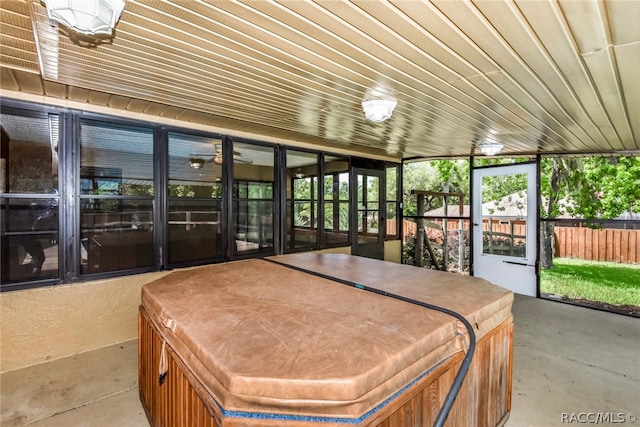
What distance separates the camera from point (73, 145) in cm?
284

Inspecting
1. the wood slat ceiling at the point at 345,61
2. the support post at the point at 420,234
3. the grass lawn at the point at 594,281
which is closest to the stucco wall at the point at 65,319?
the wood slat ceiling at the point at 345,61

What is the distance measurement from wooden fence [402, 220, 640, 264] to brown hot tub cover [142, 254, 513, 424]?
4953 mm

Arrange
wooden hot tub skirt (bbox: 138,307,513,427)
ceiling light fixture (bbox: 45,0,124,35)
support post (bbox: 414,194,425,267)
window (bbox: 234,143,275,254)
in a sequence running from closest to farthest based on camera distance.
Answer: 1. wooden hot tub skirt (bbox: 138,307,513,427)
2. ceiling light fixture (bbox: 45,0,124,35)
3. window (bbox: 234,143,275,254)
4. support post (bbox: 414,194,425,267)

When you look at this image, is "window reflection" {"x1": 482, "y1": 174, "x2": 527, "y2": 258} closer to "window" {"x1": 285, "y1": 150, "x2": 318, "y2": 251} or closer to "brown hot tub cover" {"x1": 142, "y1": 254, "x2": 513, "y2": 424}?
"window" {"x1": 285, "y1": 150, "x2": 318, "y2": 251}

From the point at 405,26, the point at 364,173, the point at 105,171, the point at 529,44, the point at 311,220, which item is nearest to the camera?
the point at 405,26

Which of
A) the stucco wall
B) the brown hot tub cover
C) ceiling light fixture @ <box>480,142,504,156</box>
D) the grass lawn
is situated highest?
ceiling light fixture @ <box>480,142,504,156</box>

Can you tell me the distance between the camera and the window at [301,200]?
4.61m

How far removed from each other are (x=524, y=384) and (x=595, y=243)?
6.57 m

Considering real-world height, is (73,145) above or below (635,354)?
above

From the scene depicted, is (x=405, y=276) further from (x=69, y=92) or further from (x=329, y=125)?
(x=69, y=92)

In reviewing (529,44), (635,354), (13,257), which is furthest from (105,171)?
(635,354)

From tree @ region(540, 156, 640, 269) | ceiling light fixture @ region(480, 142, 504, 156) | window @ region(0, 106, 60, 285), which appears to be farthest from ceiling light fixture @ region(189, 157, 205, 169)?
tree @ region(540, 156, 640, 269)

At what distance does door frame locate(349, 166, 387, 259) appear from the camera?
5.49 metres

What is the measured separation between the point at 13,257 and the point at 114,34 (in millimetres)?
2300
